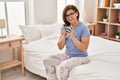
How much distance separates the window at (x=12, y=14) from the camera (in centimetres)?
300

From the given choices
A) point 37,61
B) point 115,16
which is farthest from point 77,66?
point 115,16

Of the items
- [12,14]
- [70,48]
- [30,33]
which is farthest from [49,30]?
[70,48]

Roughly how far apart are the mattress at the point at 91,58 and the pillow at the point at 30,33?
11 centimetres

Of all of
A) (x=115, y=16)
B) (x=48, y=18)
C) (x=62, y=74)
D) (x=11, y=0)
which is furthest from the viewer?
(x=115, y=16)

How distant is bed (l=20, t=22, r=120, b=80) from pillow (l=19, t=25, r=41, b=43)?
0.25 ft

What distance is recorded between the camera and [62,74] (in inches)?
70.6

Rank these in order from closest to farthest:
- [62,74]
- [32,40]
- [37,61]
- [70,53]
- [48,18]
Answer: [62,74]
[70,53]
[37,61]
[32,40]
[48,18]

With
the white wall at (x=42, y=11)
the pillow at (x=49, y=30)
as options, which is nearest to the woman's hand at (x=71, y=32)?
the pillow at (x=49, y=30)

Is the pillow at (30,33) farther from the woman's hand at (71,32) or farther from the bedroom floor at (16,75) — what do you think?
the woman's hand at (71,32)

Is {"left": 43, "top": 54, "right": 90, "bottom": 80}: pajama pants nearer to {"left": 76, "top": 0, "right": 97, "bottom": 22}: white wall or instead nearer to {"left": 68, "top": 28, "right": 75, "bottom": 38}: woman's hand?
{"left": 68, "top": 28, "right": 75, "bottom": 38}: woman's hand

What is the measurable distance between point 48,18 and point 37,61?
1.24 m

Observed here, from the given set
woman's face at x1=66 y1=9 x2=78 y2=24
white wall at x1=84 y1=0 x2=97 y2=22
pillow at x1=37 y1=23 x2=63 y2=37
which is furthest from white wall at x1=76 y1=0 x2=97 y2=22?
woman's face at x1=66 y1=9 x2=78 y2=24

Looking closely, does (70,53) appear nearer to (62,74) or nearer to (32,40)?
(62,74)

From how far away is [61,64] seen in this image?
5.93 feet
